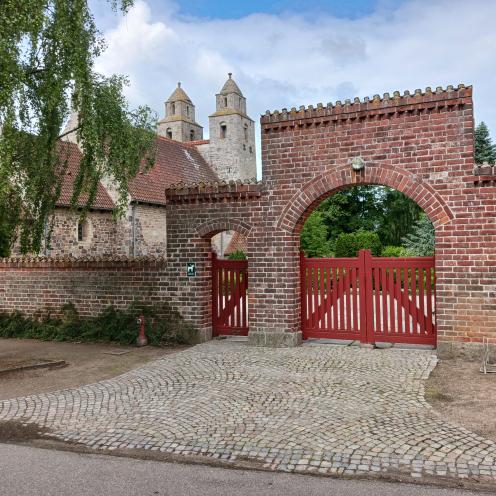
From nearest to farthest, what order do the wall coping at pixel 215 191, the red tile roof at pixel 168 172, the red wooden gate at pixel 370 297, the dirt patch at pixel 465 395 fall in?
the dirt patch at pixel 465 395 < the red wooden gate at pixel 370 297 < the wall coping at pixel 215 191 < the red tile roof at pixel 168 172

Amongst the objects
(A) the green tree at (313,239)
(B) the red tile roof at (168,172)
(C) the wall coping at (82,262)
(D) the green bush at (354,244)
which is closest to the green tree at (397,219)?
(D) the green bush at (354,244)

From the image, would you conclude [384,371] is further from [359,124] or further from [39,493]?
[39,493]

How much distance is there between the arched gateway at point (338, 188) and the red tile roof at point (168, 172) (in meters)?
10.5

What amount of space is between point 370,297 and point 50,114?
276 inches

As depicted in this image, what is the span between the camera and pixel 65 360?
984 cm

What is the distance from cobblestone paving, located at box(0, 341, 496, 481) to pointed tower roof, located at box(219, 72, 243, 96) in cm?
3794

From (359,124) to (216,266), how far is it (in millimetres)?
4448

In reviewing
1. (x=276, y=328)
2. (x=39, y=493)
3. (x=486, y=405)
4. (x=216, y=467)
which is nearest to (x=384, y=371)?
(x=486, y=405)

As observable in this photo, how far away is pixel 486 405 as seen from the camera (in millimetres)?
6453

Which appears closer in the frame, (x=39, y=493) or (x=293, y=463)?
(x=39, y=493)

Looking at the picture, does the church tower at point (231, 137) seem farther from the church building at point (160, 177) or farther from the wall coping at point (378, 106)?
the wall coping at point (378, 106)

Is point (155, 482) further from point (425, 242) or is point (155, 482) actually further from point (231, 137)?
point (231, 137)

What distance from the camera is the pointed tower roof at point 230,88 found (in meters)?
43.9

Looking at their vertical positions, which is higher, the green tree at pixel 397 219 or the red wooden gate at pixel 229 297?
the green tree at pixel 397 219
